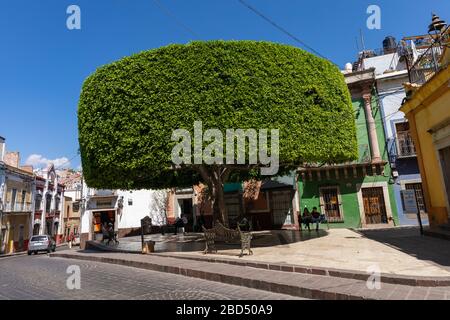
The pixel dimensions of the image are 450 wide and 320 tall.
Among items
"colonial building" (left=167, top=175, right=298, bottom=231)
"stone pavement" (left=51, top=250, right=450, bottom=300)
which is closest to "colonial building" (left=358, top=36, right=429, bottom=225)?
"colonial building" (left=167, top=175, right=298, bottom=231)

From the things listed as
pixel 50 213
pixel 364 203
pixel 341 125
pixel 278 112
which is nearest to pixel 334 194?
pixel 364 203

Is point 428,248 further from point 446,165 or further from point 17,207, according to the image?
point 17,207

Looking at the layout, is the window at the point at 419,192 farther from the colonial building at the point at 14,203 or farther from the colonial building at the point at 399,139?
the colonial building at the point at 14,203

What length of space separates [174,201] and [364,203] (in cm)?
1480

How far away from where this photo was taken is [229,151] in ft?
33.7

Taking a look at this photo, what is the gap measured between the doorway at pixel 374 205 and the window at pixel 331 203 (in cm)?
153

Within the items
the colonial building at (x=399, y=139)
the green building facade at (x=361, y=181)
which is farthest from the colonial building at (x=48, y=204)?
the colonial building at (x=399, y=139)

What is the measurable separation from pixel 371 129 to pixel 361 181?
3324mm

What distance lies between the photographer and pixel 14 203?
3019cm

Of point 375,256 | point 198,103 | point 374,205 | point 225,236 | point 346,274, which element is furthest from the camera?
point 374,205

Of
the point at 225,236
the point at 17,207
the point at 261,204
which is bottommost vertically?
the point at 225,236

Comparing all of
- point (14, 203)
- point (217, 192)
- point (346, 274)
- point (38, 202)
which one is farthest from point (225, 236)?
point (38, 202)

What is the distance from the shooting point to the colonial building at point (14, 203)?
2839cm

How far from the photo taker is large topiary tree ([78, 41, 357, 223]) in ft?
33.9
